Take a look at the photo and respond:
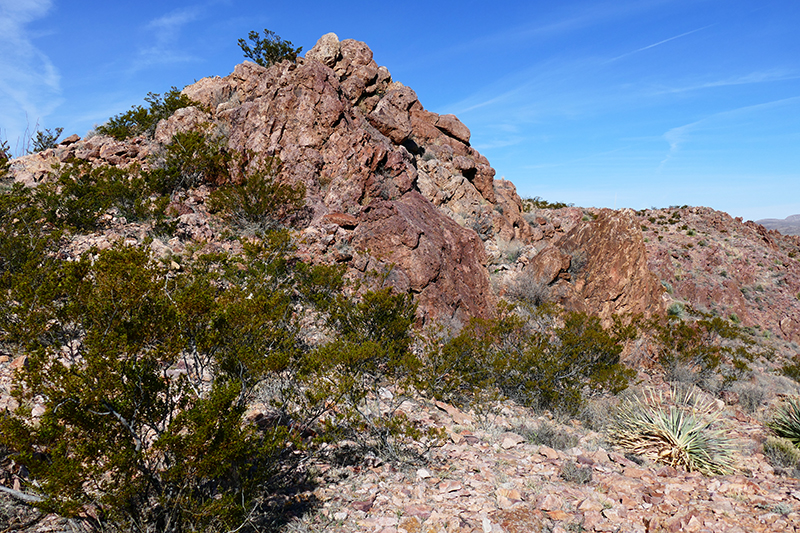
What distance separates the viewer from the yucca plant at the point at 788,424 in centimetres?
809

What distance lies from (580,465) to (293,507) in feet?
13.1

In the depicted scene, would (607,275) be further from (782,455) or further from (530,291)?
(782,455)

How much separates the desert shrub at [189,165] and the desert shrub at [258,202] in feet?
3.20

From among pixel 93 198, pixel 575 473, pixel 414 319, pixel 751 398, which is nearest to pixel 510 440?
pixel 575 473

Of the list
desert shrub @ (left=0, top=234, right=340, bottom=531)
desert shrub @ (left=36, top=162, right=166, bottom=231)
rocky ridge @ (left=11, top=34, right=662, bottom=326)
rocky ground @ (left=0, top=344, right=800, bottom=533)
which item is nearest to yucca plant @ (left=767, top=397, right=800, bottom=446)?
rocky ground @ (left=0, top=344, right=800, bottom=533)

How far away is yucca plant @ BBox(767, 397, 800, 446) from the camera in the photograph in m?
8.09

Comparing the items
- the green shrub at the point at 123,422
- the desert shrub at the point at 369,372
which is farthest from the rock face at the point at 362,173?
the green shrub at the point at 123,422

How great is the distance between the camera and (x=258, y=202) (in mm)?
12617

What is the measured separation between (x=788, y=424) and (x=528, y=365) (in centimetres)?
526

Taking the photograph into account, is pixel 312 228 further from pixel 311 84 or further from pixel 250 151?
pixel 311 84

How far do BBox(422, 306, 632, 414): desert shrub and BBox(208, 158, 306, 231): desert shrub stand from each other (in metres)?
6.78

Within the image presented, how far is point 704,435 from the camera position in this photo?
22.1ft

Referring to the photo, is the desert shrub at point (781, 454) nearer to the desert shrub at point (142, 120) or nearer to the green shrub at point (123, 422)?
the green shrub at point (123, 422)

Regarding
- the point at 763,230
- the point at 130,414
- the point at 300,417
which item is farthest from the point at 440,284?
the point at 763,230
